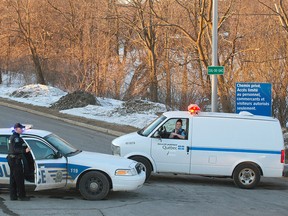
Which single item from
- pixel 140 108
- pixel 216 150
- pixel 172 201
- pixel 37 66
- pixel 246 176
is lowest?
pixel 172 201

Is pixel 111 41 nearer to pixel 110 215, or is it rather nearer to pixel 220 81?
pixel 220 81

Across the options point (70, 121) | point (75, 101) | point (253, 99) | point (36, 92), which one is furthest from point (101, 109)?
point (253, 99)

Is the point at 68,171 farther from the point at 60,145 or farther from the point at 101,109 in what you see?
the point at 101,109

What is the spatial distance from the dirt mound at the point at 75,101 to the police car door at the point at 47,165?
1946 centimetres

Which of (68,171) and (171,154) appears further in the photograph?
(171,154)

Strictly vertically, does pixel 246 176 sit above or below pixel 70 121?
below

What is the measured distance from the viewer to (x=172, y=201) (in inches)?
345

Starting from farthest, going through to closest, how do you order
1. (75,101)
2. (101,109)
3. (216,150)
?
(75,101)
(101,109)
(216,150)

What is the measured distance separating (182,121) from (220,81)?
463 inches

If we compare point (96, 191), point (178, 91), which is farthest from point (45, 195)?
point (178, 91)

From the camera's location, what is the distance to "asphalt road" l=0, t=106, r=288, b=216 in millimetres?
7738

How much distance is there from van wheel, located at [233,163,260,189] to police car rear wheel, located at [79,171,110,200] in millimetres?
3775

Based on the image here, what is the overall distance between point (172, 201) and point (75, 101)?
20671 mm

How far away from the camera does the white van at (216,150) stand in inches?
426
